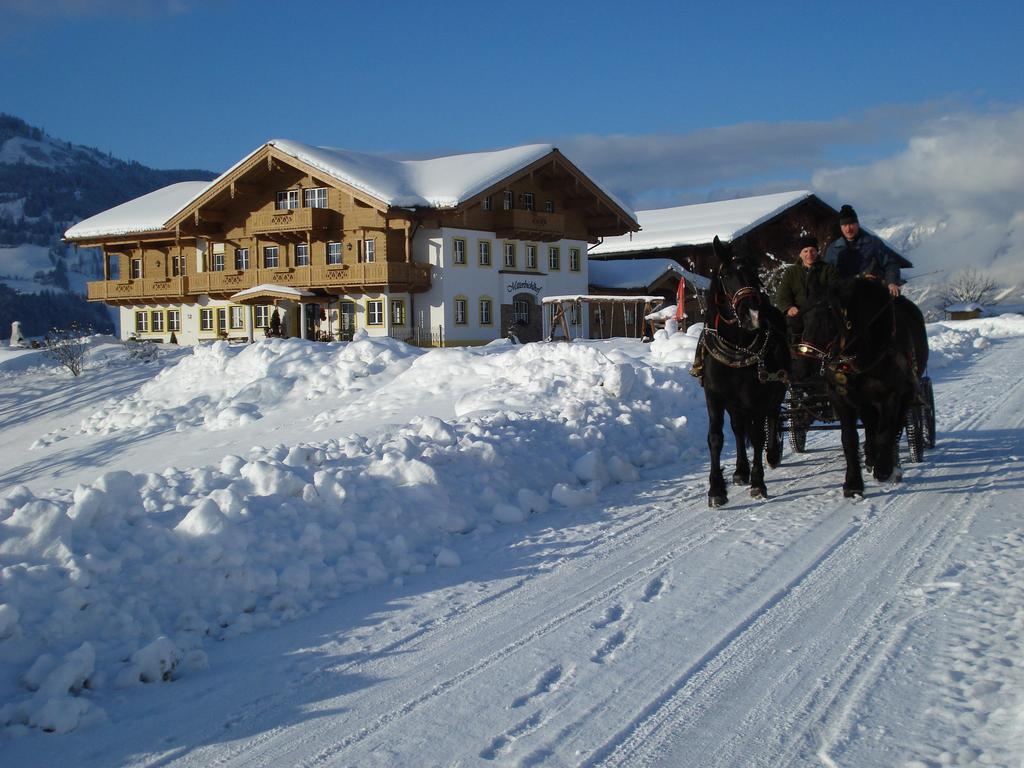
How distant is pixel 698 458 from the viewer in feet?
39.3

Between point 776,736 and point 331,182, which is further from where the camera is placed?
point 331,182

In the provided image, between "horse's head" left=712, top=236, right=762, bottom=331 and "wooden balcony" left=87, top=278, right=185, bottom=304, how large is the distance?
47407 millimetres

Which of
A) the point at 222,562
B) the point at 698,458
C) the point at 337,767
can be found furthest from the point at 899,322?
the point at 337,767

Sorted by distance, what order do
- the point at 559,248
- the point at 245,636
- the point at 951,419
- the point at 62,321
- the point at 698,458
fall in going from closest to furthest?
the point at 245,636, the point at 698,458, the point at 951,419, the point at 559,248, the point at 62,321

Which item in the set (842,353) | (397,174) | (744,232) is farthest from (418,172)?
(842,353)

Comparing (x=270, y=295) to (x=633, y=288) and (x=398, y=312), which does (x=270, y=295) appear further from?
(x=633, y=288)

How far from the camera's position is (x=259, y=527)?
6922 mm

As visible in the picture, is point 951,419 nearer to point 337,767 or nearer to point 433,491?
point 433,491

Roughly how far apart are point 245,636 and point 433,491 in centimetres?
287

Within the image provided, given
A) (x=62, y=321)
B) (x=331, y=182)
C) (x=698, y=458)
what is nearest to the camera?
(x=698, y=458)

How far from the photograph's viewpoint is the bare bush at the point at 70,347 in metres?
36.6

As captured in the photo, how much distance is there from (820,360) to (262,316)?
1696 inches

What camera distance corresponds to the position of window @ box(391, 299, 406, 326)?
45.4 metres

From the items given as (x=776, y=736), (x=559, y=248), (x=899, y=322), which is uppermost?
(x=559, y=248)
